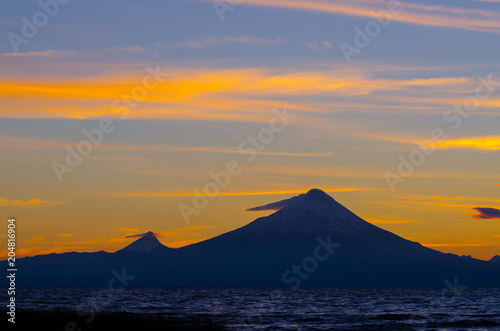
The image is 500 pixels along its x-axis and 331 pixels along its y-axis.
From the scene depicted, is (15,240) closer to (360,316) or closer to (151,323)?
(151,323)

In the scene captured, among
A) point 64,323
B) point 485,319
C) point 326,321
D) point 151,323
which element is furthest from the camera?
point 485,319

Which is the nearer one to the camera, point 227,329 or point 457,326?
point 227,329

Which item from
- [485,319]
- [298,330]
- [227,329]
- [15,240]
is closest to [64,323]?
[15,240]

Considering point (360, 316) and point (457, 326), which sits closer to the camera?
point (457, 326)

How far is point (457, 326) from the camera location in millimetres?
85812

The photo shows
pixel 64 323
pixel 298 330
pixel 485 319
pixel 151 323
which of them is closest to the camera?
pixel 64 323

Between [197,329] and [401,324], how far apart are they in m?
31.2

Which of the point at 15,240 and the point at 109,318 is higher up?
the point at 15,240

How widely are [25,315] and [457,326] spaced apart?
49.5m

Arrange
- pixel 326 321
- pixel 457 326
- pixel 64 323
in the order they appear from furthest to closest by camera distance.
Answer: pixel 326 321 < pixel 457 326 < pixel 64 323

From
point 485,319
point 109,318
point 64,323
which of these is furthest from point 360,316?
point 64,323

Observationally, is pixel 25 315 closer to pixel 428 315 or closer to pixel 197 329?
pixel 197 329

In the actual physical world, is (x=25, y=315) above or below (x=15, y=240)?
below

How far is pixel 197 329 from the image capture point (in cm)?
6744
